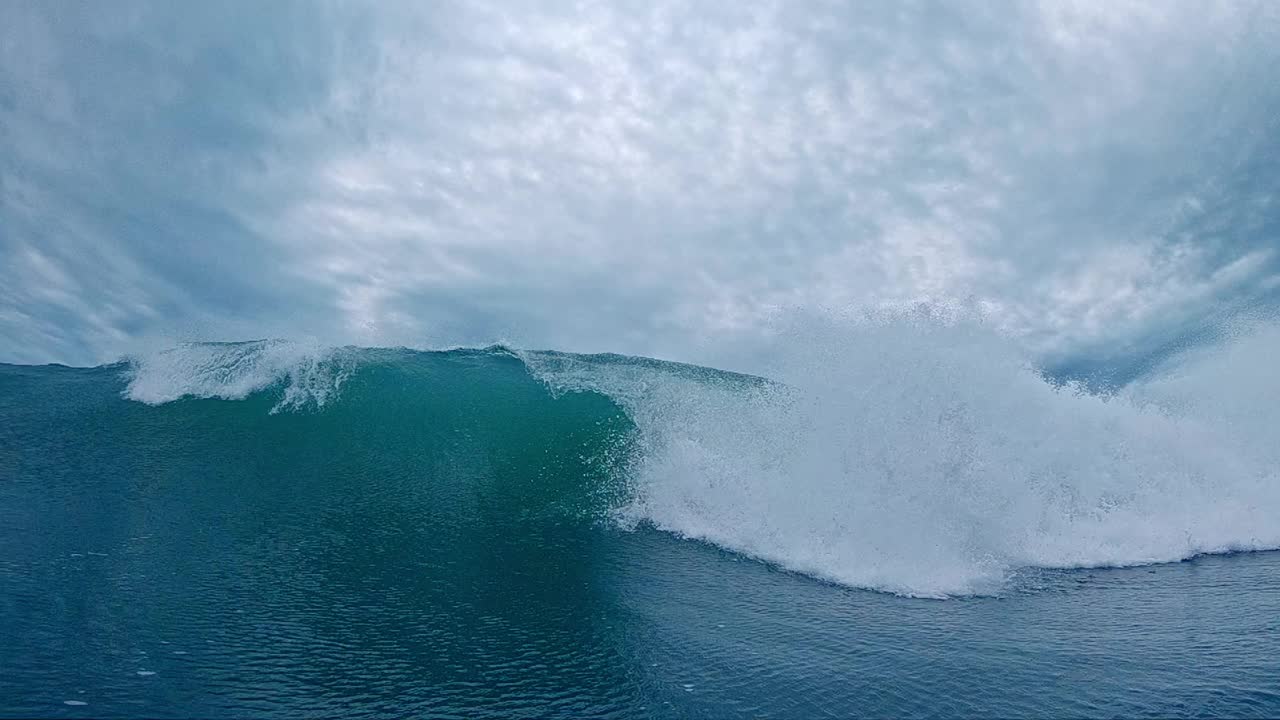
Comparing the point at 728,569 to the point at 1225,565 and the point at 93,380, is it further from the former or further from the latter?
the point at 93,380

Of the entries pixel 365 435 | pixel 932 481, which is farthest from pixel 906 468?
pixel 365 435

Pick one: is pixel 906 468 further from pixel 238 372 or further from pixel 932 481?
pixel 238 372

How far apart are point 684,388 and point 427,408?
506cm

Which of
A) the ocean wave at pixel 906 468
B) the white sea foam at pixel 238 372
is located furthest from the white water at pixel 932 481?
the white sea foam at pixel 238 372

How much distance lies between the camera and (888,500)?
7.84 meters

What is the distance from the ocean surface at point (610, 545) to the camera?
3660 millimetres

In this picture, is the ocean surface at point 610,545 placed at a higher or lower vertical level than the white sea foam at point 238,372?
lower

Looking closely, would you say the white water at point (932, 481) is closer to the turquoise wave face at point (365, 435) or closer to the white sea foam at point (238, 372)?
the turquoise wave face at point (365, 435)

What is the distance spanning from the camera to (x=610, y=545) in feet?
23.2

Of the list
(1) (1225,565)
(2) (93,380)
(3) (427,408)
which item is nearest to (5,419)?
(2) (93,380)

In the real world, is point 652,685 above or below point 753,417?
below

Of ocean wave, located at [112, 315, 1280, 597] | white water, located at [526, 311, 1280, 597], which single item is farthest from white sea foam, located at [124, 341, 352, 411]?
white water, located at [526, 311, 1280, 597]

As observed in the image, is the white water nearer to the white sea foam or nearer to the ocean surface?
the ocean surface

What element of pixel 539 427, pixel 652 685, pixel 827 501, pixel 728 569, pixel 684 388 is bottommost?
pixel 652 685
